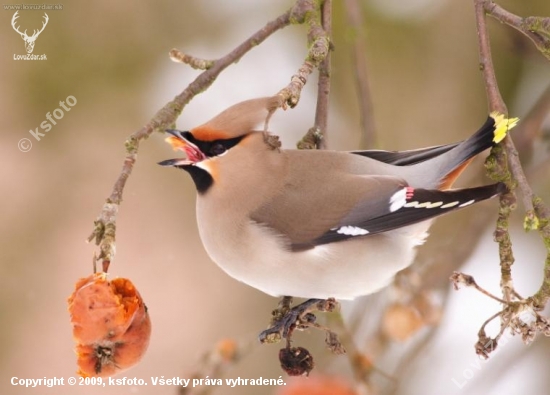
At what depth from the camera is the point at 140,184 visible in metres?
4.20

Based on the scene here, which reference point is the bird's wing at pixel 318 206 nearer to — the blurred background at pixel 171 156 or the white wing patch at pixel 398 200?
the white wing patch at pixel 398 200

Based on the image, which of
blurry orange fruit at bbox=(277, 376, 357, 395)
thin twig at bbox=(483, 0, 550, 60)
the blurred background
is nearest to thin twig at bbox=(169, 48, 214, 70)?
thin twig at bbox=(483, 0, 550, 60)

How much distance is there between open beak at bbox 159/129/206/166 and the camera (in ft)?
7.74

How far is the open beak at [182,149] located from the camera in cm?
236

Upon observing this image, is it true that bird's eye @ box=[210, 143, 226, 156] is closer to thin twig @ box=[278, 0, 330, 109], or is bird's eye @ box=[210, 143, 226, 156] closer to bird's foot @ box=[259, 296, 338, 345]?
thin twig @ box=[278, 0, 330, 109]

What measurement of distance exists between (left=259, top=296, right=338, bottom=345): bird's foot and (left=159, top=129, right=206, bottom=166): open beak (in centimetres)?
60

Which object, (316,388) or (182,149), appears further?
(316,388)

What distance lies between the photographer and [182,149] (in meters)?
2.41

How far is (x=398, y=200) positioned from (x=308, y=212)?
1.02 ft

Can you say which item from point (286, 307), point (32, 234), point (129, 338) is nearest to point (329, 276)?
point (286, 307)

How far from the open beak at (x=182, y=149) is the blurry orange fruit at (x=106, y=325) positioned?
435 millimetres

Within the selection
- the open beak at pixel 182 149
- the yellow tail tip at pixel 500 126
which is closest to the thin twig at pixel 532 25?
the yellow tail tip at pixel 500 126

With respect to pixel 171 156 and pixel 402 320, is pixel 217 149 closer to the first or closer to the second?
pixel 402 320

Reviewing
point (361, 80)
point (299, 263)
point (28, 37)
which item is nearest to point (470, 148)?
point (299, 263)
